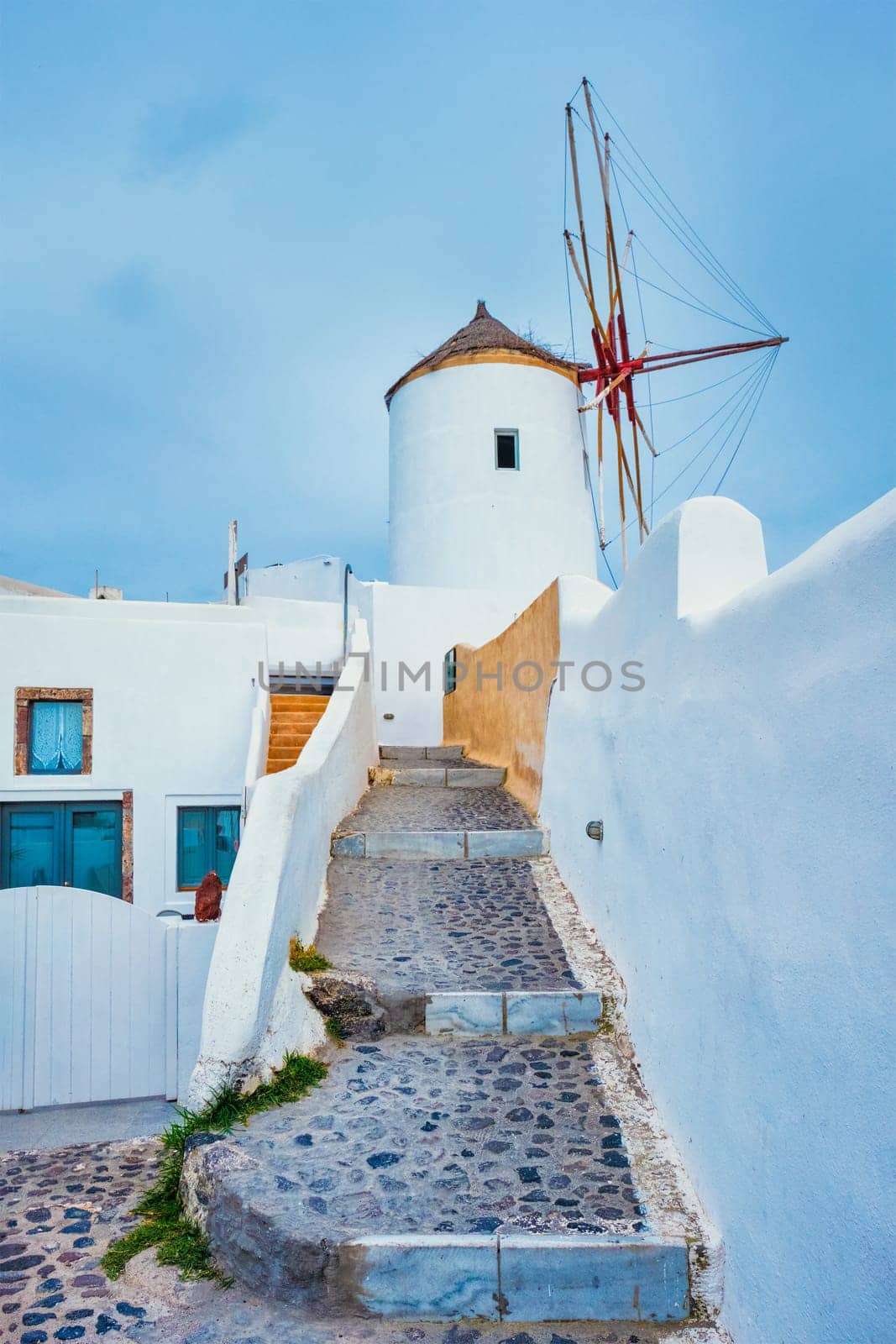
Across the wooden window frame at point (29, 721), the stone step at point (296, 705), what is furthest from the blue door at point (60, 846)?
the stone step at point (296, 705)

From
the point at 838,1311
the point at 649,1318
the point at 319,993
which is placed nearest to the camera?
the point at 838,1311

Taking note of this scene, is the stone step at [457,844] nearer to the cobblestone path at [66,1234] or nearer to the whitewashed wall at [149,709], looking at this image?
the cobblestone path at [66,1234]

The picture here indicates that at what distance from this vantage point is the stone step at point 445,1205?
111 inches

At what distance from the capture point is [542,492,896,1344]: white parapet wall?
2082mm

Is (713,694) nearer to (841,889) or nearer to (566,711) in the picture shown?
(841,889)

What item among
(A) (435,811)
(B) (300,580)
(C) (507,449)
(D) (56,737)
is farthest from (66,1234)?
(B) (300,580)

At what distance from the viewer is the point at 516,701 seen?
915cm

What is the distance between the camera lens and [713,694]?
10.6ft

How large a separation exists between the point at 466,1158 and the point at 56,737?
811 cm

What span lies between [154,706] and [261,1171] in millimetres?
7792

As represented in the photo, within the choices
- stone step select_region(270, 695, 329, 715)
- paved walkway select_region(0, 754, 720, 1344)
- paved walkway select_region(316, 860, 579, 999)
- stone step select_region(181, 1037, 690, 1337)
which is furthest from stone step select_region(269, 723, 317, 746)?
stone step select_region(181, 1037, 690, 1337)

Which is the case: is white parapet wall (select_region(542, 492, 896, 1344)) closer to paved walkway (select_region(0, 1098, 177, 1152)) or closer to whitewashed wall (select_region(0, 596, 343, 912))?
paved walkway (select_region(0, 1098, 177, 1152))

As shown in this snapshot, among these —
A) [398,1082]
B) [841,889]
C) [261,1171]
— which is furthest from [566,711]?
[841,889]

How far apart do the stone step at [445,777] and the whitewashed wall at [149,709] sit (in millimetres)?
1945
